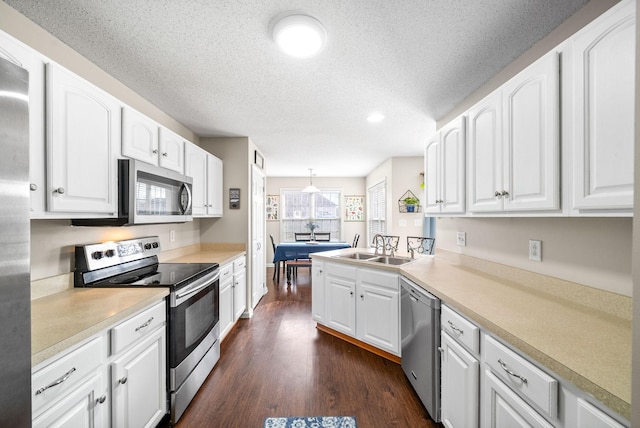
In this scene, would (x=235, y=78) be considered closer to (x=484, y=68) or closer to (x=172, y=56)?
(x=172, y=56)

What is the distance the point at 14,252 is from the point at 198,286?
147 cm

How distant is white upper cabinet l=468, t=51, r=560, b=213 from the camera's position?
3.96 feet

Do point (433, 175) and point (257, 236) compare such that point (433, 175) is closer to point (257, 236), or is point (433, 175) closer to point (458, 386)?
point (458, 386)

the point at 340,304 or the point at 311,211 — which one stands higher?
the point at 311,211

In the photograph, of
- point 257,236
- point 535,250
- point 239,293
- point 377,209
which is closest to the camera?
point 535,250

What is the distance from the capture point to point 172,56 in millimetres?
1787

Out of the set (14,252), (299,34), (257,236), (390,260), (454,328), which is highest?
(299,34)

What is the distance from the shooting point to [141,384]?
4.79 feet

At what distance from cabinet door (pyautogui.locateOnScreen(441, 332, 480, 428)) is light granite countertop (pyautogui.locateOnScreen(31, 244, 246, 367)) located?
1708 millimetres

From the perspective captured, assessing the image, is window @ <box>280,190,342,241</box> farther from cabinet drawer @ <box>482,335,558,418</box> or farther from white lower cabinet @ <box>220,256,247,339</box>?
cabinet drawer @ <box>482,335,558,418</box>

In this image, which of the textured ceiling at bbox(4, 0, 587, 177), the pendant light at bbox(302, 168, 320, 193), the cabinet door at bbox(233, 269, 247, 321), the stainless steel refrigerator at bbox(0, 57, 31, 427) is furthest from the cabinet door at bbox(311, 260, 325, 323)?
the pendant light at bbox(302, 168, 320, 193)

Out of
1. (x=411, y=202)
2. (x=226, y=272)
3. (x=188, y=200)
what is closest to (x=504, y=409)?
(x=226, y=272)

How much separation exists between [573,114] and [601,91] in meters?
0.12

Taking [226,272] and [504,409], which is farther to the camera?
[226,272]
